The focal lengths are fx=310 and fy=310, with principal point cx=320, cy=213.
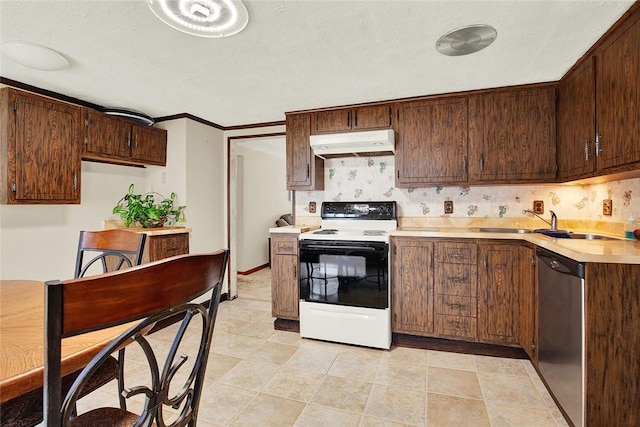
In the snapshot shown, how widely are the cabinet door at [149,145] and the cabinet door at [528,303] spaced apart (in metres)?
3.61

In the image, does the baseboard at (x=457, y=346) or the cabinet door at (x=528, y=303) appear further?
the baseboard at (x=457, y=346)

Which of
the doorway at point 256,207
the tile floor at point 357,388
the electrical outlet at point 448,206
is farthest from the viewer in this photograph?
the doorway at point 256,207

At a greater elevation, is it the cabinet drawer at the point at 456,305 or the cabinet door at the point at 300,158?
the cabinet door at the point at 300,158

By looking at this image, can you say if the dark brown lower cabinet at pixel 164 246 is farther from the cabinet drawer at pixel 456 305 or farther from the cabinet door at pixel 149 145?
the cabinet drawer at pixel 456 305

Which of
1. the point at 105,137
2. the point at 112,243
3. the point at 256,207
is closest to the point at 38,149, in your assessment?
the point at 105,137

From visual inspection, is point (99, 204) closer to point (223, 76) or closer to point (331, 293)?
point (223, 76)

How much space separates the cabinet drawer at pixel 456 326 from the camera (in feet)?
8.23

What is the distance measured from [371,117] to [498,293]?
188 centimetres

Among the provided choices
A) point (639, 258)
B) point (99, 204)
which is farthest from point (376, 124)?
point (99, 204)

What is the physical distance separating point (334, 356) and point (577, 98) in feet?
8.63

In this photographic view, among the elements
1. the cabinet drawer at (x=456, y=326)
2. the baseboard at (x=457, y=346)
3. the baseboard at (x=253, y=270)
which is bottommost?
the baseboard at (x=457, y=346)

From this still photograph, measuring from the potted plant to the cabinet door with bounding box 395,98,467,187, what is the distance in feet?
7.77

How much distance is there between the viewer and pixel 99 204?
317cm

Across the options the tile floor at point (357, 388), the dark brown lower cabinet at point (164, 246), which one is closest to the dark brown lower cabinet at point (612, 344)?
the tile floor at point (357, 388)
